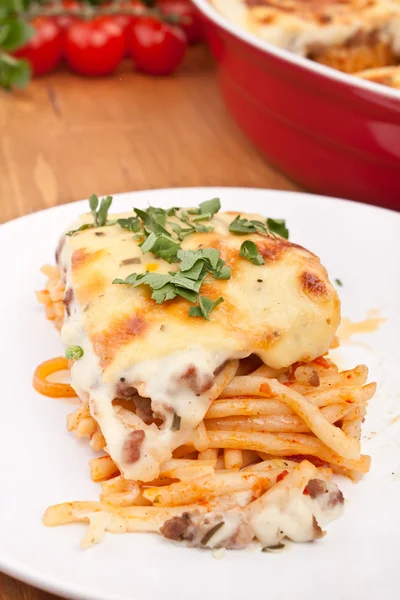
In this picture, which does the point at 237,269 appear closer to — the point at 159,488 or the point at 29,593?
the point at 159,488

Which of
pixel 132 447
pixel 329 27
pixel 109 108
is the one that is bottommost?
pixel 109 108

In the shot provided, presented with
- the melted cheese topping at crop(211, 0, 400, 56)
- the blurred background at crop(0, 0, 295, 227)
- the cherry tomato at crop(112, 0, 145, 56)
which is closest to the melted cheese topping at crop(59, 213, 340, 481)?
the blurred background at crop(0, 0, 295, 227)

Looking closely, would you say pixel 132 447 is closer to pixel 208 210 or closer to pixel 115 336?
pixel 115 336

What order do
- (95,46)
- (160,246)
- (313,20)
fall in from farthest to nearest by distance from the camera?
(95,46), (313,20), (160,246)

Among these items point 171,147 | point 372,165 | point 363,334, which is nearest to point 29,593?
point 363,334

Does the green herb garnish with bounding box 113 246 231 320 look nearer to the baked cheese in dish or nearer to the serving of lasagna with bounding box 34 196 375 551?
the serving of lasagna with bounding box 34 196 375 551

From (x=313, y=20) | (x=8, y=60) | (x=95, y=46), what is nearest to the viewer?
(x=313, y=20)

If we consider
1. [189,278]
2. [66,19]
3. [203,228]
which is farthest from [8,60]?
[189,278]
